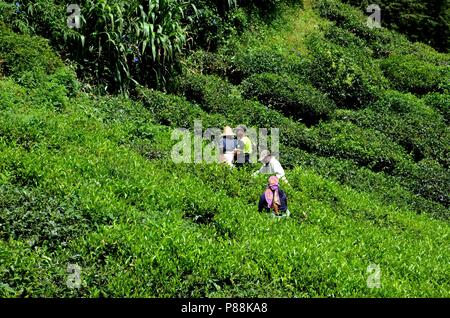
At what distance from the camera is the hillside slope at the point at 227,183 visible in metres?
6.80

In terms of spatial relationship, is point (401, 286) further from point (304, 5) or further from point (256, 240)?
point (304, 5)

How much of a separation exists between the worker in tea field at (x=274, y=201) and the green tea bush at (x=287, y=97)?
800 centimetres

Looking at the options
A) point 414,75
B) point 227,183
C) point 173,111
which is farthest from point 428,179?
point 414,75

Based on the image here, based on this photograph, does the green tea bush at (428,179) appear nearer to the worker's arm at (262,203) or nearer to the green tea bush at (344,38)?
the worker's arm at (262,203)

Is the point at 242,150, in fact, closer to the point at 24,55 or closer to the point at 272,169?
the point at 272,169

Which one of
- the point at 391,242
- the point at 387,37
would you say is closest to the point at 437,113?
the point at 387,37

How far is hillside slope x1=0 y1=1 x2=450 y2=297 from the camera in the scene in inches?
268

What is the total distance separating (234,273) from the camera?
6879 millimetres

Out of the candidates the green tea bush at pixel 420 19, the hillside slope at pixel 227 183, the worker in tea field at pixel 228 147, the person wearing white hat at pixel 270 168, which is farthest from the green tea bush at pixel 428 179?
the green tea bush at pixel 420 19

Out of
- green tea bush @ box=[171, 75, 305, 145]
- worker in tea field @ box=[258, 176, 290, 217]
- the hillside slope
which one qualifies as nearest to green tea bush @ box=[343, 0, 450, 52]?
the hillside slope

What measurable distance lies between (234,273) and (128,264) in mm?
1303

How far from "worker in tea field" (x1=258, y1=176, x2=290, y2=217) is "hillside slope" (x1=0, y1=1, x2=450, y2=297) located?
1.20 feet

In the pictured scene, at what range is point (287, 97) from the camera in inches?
679

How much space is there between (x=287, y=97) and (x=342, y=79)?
9.67ft
